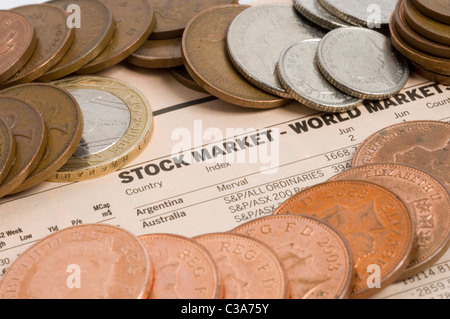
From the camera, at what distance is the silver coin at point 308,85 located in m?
2.29

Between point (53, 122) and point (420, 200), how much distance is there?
3.78 ft

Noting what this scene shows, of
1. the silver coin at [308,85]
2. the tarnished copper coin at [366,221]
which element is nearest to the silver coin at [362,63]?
the silver coin at [308,85]

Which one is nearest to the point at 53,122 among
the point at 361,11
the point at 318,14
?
the point at 318,14

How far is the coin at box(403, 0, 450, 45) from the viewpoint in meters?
2.26

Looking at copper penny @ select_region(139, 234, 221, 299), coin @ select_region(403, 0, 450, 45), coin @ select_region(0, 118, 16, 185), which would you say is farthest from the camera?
coin @ select_region(403, 0, 450, 45)

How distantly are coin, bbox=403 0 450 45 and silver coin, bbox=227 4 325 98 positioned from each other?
1.18 ft

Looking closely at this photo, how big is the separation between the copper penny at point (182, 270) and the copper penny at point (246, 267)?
4 cm

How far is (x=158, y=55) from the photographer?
2488 mm

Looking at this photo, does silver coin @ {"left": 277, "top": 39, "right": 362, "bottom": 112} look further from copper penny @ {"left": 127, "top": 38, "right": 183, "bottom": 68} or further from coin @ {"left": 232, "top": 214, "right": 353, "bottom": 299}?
coin @ {"left": 232, "top": 214, "right": 353, "bottom": 299}

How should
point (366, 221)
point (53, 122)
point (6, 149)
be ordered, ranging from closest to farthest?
point (366, 221), point (6, 149), point (53, 122)

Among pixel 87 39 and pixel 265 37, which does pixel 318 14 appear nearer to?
pixel 265 37

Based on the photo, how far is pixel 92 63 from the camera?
2453 millimetres

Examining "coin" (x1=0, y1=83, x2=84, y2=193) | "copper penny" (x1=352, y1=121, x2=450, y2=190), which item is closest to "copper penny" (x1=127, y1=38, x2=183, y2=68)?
Result: "coin" (x1=0, y1=83, x2=84, y2=193)

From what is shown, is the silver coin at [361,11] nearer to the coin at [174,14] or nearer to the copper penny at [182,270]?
the coin at [174,14]
